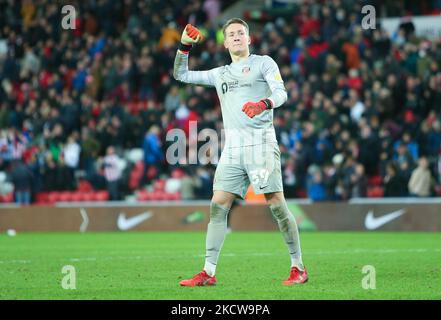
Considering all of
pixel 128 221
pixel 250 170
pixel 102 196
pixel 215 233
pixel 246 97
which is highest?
pixel 246 97

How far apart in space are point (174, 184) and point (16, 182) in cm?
412

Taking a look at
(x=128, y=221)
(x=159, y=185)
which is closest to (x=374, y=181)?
(x=159, y=185)

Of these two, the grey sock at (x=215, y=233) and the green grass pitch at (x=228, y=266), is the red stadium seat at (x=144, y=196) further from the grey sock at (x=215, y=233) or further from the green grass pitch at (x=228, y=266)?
the grey sock at (x=215, y=233)

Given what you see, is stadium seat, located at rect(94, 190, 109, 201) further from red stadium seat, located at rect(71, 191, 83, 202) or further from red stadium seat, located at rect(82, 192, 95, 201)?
red stadium seat, located at rect(71, 191, 83, 202)

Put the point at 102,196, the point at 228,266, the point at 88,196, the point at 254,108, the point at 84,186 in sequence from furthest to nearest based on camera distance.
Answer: the point at 84,186, the point at 88,196, the point at 102,196, the point at 228,266, the point at 254,108

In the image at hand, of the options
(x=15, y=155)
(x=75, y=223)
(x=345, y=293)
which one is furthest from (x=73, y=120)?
(x=345, y=293)

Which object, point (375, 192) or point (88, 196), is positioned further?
point (88, 196)

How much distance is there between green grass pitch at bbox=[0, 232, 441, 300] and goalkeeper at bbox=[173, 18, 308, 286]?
14.3 inches

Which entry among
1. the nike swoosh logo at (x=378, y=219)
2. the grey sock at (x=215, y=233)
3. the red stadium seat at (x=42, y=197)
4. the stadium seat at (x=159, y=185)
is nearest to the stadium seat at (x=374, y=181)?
the nike swoosh logo at (x=378, y=219)

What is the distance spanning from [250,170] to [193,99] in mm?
15133

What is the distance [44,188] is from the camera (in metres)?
24.5

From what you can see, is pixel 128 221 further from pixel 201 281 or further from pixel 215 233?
pixel 201 281

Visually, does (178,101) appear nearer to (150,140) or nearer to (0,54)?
(150,140)

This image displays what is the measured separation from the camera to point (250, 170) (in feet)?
30.6
